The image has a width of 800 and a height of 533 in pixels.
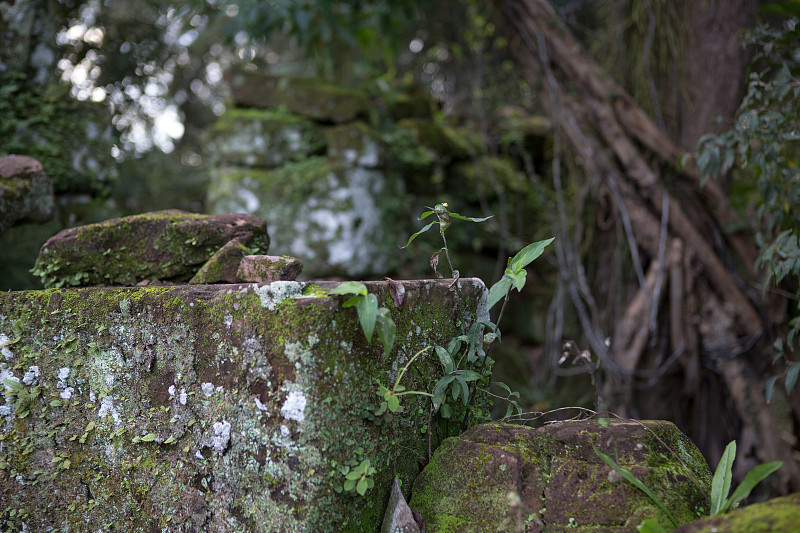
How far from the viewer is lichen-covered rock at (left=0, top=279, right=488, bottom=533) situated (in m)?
1.27

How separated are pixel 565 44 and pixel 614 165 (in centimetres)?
99

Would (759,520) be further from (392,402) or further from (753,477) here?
(392,402)

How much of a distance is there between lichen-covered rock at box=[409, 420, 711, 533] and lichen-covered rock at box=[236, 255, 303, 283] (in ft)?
2.15

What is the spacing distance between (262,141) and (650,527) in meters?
3.95

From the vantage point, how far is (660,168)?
12.4ft

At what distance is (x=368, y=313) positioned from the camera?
1.21 meters

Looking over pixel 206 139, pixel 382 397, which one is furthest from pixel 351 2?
pixel 382 397

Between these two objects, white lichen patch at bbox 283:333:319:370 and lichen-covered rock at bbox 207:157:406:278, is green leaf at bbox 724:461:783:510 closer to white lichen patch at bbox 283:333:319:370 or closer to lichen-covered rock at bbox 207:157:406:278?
white lichen patch at bbox 283:333:319:370

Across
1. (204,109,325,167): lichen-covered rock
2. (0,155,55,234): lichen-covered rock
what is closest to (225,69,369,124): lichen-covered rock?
(204,109,325,167): lichen-covered rock

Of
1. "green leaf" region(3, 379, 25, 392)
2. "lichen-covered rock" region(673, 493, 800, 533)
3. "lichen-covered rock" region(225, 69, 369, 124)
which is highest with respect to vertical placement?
"lichen-covered rock" region(673, 493, 800, 533)

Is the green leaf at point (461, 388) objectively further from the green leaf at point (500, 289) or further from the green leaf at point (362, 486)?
the green leaf at point (362, 486)

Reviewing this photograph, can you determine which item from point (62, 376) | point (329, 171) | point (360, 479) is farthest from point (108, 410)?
point (329, 171)

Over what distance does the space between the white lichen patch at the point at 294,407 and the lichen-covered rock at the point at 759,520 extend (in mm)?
851

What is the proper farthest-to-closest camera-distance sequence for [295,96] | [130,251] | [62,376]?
[295,96], [130,251], [62,376]
